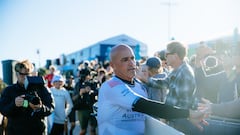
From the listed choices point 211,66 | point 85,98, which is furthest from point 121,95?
point 85,98

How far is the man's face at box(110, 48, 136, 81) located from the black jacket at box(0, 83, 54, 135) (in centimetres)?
196

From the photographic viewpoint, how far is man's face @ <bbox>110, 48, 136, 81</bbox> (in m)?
3.03

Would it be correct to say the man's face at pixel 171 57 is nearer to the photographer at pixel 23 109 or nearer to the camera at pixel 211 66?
the camera at pixel 211 66

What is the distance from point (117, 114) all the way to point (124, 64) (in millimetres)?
450

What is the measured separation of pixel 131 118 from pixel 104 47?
20.7 meters

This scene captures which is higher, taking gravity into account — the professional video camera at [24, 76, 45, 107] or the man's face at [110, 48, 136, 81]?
the man's face at [110, 48, 136, 81]

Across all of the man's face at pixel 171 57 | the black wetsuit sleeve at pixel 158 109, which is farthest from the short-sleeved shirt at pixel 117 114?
the man's face at pixel 171 57

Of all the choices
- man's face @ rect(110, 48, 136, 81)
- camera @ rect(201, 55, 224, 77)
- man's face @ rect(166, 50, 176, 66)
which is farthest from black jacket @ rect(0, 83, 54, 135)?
camera @ rect(201, 55, 224, 77)

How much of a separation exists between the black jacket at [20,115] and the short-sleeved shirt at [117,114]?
6.17 ft

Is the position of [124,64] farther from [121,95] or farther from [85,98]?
[85,98]

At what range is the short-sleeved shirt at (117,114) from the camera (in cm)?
282

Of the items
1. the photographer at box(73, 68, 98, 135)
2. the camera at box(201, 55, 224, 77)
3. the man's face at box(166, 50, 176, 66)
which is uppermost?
the man's face at box(166, 50, 176, 66)

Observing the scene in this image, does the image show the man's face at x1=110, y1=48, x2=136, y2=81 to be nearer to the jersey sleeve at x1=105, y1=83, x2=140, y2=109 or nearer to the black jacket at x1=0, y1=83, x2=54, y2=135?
the jersey sleeve at x1=105, y1=83, x2=140, y2=109

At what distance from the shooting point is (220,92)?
563cm
